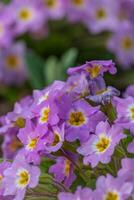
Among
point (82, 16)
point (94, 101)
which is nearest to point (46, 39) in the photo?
point (82, 16)

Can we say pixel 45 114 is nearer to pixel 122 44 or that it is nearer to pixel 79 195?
pixel 79 195

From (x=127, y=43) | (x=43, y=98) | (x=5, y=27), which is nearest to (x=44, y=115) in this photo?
(x=43, y=98)

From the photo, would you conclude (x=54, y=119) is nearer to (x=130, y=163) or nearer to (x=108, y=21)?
(x=130, y=163)

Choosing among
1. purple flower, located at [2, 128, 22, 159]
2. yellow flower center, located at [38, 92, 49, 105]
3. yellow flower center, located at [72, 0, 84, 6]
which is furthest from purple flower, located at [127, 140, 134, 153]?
yellow flower center, located at [72, 0, 84, 6]

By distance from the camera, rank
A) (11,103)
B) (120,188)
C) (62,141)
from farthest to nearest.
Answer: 1. (11,103)
2. (62,141)
3. (120,188)

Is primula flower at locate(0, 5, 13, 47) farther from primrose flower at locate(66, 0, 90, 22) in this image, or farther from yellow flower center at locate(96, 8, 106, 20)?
yellow flower center at locate(96, 8, 106, 20)
